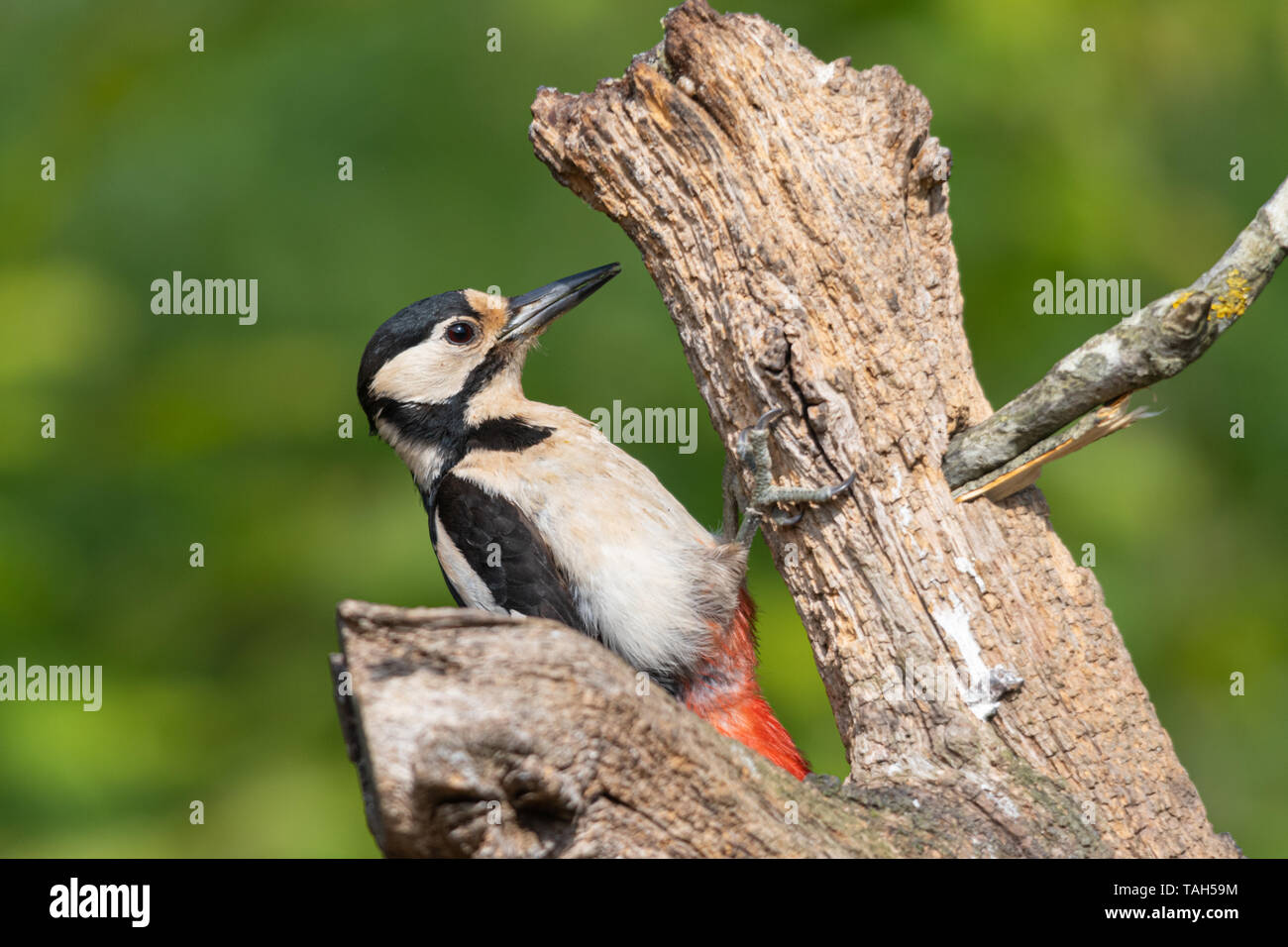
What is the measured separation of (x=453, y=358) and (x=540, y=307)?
0.36 meters

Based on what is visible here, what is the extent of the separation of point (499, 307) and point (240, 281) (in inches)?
90.6

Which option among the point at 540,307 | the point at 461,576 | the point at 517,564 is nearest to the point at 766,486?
the point at 517,564

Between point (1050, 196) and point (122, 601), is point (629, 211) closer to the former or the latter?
point (1050, 196)

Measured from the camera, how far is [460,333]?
4.42 metres

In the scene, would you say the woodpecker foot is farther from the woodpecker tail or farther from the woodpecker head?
the woodpecker head

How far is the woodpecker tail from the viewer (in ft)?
13.0

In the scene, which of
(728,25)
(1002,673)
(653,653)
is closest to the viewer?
(1002,673)

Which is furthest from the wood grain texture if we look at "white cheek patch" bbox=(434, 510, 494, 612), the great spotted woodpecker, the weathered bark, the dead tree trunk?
"white cheek patch" bbox=(434, 510, 494, 612)

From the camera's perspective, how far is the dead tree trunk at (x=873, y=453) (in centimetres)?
269

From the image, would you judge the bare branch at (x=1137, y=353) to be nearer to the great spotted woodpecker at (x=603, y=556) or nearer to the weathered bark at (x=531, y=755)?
the great spotted woodpecker at (x=603, y=556)

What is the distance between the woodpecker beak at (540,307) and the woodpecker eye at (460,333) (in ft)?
0.35

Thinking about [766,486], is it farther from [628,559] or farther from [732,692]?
[732,692]

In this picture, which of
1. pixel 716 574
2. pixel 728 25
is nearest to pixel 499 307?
pixel 716 574

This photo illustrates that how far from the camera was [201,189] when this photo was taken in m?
6.22
